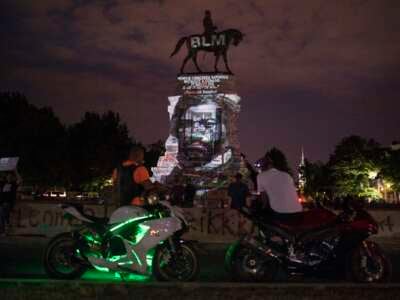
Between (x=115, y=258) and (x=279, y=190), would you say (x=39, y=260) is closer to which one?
(x=115, y=258)

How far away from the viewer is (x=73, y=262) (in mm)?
7180

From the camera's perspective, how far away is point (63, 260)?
7188mm

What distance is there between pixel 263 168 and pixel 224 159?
107ft

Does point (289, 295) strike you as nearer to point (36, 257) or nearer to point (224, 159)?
point (36, 257)

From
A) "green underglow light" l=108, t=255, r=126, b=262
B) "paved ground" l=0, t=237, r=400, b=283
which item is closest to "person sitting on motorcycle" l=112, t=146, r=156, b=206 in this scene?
"green underglow light" l=108, t=255, r=126, b=262

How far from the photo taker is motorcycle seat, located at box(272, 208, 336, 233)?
7082mm

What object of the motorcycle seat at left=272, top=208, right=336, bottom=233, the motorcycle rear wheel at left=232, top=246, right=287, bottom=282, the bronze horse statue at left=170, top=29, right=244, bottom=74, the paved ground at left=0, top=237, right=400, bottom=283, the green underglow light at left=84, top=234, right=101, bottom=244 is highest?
the bronze horse statue at left=170, top=29, right=244, bottom=74

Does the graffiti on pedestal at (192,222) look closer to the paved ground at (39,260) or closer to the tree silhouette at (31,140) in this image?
the paved ground at (39,260)

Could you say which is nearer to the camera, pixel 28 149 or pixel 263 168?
pixel 263 168

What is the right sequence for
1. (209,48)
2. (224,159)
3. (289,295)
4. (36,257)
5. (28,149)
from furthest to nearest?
(28,149) → (224,159) → (209,48) → (36,257) → (289,295)

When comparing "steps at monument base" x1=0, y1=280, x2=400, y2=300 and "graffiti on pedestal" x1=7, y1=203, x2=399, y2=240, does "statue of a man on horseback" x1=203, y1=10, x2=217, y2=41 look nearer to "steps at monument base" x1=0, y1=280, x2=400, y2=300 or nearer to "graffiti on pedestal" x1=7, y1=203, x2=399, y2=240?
"graffiti on pedestal" x1=7, y1=203, x2=399, y2=240

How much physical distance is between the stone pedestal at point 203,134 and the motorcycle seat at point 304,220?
32.3 meters

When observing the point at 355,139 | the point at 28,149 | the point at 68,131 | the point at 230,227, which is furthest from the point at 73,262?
the point at 355,139

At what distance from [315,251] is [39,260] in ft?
18.7
